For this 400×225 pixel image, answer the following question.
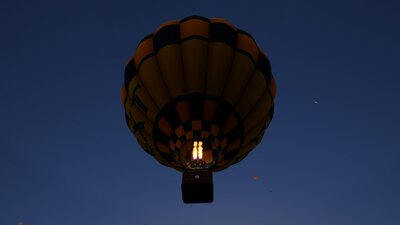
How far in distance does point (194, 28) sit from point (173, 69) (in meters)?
1.13

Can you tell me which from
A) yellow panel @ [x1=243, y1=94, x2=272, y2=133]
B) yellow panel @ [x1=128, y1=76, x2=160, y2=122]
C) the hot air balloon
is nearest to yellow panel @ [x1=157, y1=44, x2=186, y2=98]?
the hot air balloon

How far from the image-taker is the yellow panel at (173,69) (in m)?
9.62

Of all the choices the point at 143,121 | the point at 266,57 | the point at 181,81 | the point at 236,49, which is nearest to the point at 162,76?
the point at 181,81

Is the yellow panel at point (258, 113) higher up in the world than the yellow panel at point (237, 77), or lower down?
lower down

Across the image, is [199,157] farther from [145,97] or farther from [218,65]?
[218,65]

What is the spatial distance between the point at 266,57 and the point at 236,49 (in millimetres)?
1024

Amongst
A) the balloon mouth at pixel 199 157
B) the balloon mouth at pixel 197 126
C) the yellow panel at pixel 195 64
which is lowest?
the balloon mouth at pixel 199 157

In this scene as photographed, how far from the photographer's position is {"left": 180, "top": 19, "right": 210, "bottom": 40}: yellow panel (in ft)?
32.4

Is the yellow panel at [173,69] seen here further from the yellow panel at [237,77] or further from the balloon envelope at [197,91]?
the yellow panel at [237,77]

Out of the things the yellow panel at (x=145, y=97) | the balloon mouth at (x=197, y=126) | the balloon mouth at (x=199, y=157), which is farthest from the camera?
the yellow panel at (x=145, y=97)

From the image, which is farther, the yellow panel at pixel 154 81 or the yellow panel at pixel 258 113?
the yellow panel at pixel 258 113

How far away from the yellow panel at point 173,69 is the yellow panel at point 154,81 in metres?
0.12

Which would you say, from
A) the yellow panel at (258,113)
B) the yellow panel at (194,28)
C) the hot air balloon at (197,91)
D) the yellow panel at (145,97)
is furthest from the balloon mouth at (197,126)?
the yellow panel at (194,28)

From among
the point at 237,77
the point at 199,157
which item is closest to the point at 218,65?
the point at 237,77
